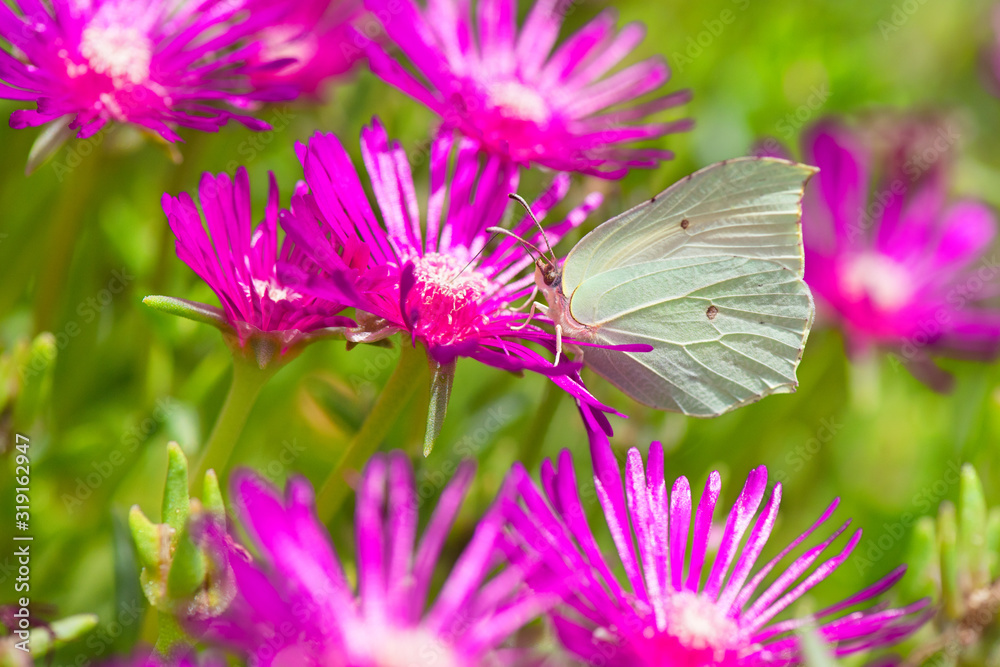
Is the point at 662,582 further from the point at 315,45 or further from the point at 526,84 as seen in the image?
the point at 315,45

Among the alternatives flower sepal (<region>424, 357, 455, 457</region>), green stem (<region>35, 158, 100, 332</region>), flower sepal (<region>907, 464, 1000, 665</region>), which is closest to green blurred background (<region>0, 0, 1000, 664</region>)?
green stem (<region>35, 158, 100, 332</region>)

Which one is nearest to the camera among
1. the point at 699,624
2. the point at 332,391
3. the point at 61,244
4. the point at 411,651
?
the point at 411,651

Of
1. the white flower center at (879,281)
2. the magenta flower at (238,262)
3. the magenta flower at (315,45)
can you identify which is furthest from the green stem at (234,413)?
the white flower center at (879,281)

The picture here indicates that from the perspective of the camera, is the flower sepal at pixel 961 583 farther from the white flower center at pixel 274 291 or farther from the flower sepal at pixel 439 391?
the white flower center at pixel 274 291

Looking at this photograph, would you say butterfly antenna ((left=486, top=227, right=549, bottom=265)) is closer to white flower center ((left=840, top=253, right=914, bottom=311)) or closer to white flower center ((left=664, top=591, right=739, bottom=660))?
white flower center ((left=664, top=591, right=739, bottom=660))

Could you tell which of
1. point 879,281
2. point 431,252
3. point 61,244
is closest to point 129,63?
point 61,244

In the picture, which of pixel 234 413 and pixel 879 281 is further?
pixel 879 281
